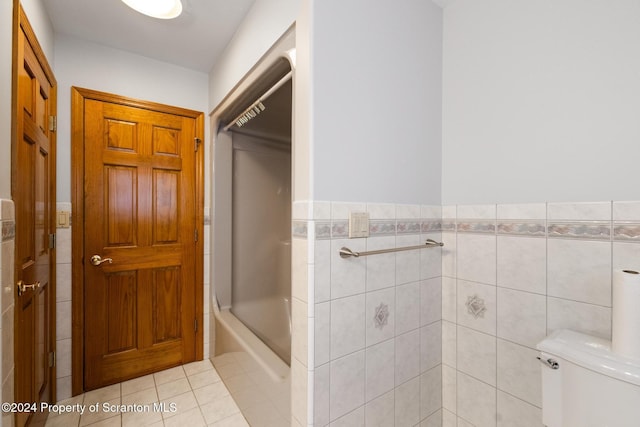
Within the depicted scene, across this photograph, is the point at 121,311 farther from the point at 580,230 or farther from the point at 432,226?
the point at 580,230

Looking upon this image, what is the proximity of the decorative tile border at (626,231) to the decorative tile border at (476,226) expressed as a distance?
0.39 meters

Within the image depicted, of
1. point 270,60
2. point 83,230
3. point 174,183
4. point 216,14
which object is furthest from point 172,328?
point 216,14

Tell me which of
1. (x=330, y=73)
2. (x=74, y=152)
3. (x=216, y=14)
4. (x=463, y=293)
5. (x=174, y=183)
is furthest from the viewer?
(x=174, y=183)

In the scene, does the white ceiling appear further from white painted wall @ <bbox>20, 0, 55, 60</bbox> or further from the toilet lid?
the toilet lid

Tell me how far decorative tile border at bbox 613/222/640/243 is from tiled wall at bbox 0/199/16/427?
2134 millimetres

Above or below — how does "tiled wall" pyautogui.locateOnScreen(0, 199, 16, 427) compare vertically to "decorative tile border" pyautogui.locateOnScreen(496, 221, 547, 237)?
below

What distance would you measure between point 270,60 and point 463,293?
154 centimetres

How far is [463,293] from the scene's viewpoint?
55.4 inches

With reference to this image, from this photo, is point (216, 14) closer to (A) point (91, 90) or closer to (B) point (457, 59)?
(A) point (91, 90)

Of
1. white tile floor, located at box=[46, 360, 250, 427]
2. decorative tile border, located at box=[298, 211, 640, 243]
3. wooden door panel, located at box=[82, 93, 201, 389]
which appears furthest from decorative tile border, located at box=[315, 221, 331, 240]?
wooden door panel, located at box=[82, 93, 201, 389]

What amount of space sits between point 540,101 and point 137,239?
8.21 feet

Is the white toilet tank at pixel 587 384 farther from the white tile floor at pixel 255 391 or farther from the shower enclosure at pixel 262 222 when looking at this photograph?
the shower enclosure at pixel 262 222

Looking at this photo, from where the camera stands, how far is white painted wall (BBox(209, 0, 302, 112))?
123 cm

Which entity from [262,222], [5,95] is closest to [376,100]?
[5,95]
